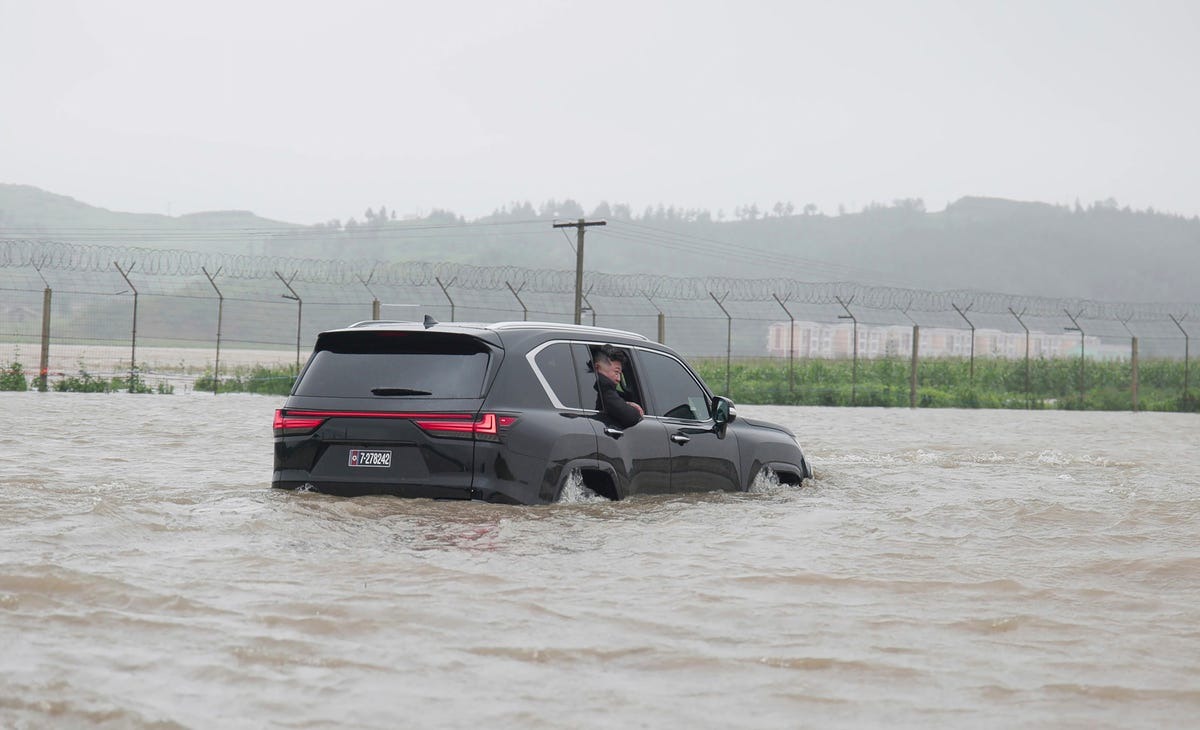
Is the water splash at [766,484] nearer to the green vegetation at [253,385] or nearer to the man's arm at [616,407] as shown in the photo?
the man's arm at [616,407]

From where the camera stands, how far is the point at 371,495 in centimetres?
848

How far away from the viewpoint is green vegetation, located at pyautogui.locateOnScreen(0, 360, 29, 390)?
28.6 meters

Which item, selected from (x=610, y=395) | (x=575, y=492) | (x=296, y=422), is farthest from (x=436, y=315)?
(x=575, y=492)

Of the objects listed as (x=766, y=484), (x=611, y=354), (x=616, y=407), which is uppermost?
(x=611, y=354)

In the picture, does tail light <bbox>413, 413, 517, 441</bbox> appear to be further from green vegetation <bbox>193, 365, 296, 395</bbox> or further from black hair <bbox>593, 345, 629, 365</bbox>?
green vegetation <bbox>193, 365, 296, 395</bbox>

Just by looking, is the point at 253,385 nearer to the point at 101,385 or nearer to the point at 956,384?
the point at 101,385

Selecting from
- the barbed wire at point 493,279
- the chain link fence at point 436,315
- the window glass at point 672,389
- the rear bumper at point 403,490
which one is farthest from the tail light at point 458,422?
the barbed wire at point 493,279

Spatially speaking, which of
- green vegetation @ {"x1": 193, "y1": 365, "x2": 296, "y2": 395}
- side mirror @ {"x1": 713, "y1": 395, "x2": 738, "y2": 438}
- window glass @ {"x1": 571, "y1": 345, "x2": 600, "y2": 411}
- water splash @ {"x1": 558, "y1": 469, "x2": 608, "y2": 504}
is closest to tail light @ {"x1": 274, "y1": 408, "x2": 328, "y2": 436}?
water splash @ {"x1": 558, "y1": 469, "x2": 608, "y2": 504}

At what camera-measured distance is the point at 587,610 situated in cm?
632

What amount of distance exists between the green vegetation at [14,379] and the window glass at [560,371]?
2252 cm

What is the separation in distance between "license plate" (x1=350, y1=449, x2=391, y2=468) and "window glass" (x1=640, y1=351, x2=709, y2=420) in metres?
2.22

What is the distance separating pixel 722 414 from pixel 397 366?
2.72 metres

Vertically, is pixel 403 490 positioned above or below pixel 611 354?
below

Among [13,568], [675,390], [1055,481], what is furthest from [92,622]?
[1055,481]
